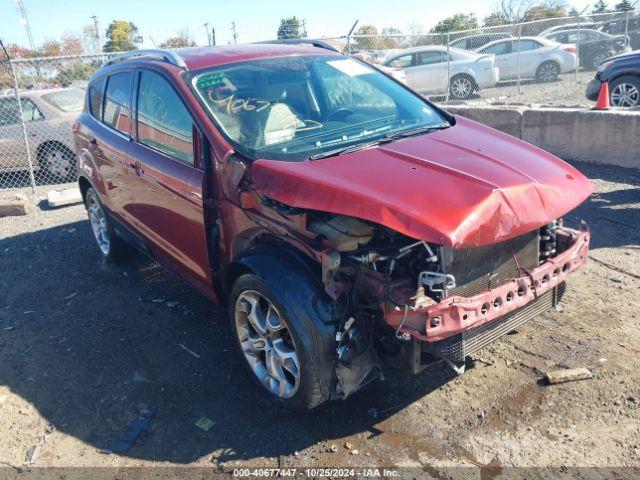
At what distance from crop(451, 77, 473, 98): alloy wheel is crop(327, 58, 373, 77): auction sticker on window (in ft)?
40.2

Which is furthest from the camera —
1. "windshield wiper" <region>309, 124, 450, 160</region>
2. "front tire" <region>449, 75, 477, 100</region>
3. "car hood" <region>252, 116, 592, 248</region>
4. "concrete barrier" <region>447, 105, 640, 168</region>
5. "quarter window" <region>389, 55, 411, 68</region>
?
"quarter window" <region>389, 55, 411, 68</region>

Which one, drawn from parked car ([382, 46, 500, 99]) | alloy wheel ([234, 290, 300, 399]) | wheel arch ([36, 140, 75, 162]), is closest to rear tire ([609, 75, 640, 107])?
parked car ([382, 46, 500, 99])

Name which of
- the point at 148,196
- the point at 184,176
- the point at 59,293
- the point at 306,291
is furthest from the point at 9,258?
the point at 306,291

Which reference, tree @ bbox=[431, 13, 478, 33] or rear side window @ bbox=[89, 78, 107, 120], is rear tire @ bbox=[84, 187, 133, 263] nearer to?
rear side window @ bbox=[89, 78, 107, 120]

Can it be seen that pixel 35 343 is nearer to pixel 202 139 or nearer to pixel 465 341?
pixel 202 139

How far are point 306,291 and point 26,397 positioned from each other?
2.19 meters

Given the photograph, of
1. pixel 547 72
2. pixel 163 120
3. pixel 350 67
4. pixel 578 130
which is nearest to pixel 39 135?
pixel 163 120

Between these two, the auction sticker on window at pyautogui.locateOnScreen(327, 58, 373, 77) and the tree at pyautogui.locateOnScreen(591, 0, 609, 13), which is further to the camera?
the tree at pyautogui.locateOnScreen(591, 0, 609, 13)

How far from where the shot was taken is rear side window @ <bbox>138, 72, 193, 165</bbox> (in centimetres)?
389

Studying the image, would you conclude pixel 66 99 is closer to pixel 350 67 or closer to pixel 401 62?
pixel 350 67

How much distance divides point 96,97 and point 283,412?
381 centimetres

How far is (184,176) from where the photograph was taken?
12.6 feet

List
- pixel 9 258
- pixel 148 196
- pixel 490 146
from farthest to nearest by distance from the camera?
1. pixel 9 258
2. pixel 148 196
3. pixel 490 146

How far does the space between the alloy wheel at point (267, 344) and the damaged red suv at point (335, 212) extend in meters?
0.01
